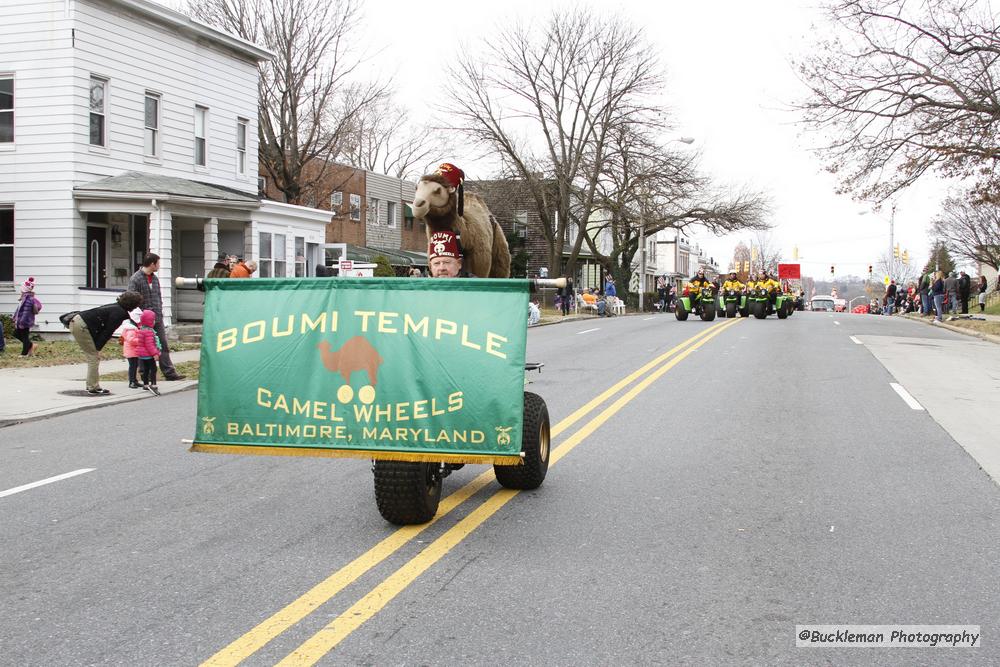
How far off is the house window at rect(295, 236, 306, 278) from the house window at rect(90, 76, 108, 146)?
6.24m

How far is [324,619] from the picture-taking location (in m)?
4.43

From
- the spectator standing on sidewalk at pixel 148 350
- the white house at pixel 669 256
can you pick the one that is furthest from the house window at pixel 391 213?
the white house at pixel 669 256

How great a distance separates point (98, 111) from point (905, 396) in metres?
18.9

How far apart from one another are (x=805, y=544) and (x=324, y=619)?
2929 mm

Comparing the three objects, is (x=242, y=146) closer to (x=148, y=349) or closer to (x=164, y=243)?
(x=164, y=243)

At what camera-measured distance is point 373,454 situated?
5547 mm

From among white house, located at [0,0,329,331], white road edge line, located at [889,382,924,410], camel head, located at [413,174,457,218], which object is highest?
white house, located at [0,0,329,331]

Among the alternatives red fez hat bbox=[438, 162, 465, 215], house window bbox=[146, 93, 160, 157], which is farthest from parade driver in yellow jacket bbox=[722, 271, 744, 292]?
red fez hat bbox=[438, 162, 465, 215]

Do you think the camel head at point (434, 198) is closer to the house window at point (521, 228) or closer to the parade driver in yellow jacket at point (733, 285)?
the parade driver in yellow jacket at point (733, 285)

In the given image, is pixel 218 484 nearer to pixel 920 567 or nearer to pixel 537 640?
pixel 537 640

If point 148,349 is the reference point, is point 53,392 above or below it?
below

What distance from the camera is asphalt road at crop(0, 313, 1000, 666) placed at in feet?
13.8

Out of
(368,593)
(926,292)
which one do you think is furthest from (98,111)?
(926,292)

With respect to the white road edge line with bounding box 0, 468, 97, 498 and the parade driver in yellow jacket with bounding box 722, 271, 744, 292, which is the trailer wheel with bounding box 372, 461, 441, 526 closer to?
the white road edge line with bounding box 0, 468, 97, 498
